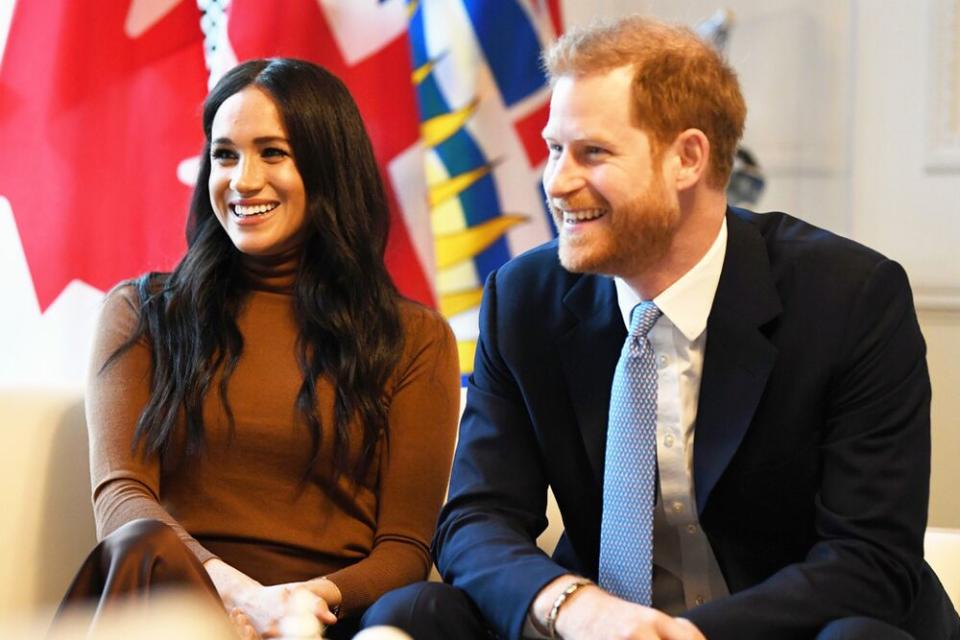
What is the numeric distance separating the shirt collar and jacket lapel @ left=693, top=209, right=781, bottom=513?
0.05 feet

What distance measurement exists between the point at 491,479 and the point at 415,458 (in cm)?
23

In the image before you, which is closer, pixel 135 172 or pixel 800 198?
pixel 135 172

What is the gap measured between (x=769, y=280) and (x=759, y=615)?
0.43 metres

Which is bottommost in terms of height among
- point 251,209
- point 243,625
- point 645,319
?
point 243,625

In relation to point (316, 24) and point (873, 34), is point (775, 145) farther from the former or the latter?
point (316, 24)

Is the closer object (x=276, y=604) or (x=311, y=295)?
(x=276, y=604)

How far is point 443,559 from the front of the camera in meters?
1.86

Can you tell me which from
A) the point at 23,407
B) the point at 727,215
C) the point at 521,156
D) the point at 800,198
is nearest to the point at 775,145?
the point at 800,198

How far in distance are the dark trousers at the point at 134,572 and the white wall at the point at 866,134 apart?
6.09ft

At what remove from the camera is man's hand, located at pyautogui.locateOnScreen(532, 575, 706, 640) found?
1.62 m

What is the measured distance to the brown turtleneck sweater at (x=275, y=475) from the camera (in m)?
2.07

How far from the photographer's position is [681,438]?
1.81m

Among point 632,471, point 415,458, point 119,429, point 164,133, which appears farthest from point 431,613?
point 164,133

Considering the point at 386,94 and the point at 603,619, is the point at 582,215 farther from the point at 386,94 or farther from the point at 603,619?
the point at 386,94
